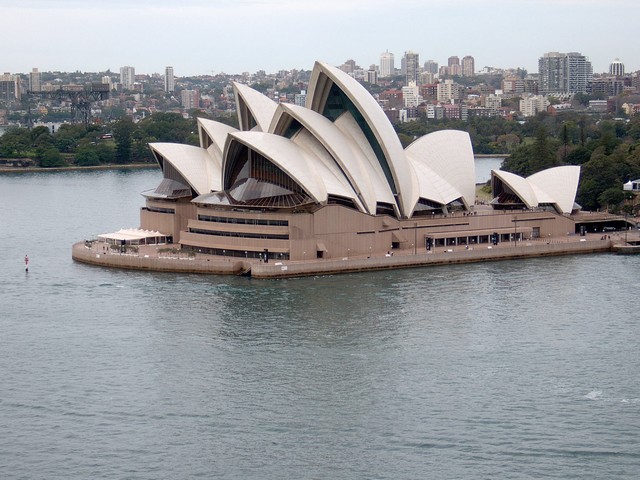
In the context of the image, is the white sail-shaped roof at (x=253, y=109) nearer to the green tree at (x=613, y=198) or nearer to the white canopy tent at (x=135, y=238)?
the white canopy tent at (x=135, y=238)

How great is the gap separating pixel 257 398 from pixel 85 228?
92.9 feet

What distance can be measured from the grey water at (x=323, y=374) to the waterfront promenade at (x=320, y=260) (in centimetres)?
65

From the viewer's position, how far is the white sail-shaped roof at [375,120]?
4206 cm

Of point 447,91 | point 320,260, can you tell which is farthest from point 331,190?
point 447,91

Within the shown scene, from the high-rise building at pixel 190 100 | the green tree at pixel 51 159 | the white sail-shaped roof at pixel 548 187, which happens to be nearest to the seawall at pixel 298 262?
the white sail-shaped roof at pixel 548 187

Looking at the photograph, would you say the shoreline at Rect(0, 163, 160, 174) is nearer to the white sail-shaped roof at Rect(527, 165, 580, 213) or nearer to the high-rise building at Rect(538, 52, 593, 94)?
the white sail-shaped roof at Rect(527, 165, 580, 213)

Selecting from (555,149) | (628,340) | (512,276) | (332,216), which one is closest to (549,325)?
(628,340)

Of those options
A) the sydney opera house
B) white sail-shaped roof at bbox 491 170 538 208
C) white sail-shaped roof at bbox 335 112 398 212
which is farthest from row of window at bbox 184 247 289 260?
white sail-shaped roof at bbox 491 170 538 208

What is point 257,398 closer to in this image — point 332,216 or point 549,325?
point 549,325

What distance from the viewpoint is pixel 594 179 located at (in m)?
54.2

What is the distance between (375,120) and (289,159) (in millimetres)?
3676

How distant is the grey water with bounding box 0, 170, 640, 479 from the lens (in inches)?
837

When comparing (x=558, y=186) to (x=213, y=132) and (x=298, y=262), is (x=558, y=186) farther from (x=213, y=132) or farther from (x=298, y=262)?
(x=213, y=132)

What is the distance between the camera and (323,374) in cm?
2631
